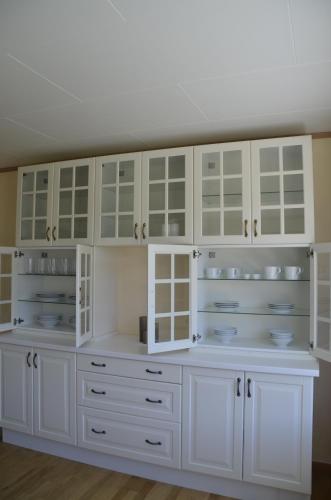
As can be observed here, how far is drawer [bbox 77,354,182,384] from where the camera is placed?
2.49 meters

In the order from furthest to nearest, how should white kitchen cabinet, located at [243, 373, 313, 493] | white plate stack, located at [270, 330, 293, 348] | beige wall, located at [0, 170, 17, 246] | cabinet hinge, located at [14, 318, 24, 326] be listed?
beige wall, located at [0, 170, 17, 246] → cabinet hinge, located at [14, 318, 24, 326] → white plate stack, located at [270, 330, 293, 348] → white kitchen cabinet, located at [243, 373, 313, 493]

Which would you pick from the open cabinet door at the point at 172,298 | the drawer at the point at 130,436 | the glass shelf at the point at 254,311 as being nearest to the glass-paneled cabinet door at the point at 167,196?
the open cabinet door at the point at 172,298

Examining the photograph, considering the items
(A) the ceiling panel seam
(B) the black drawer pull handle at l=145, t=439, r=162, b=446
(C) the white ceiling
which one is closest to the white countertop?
(B) the black drawer pull handle at l=145, t=439, r=162, b=446

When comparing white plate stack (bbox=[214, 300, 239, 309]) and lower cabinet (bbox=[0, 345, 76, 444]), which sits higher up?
white plate stack (bbox=[214, 300, 239, 309])

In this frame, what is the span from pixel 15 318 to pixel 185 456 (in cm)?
183

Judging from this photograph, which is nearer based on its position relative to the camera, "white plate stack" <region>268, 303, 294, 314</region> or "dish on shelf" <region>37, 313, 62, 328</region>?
"white plate stack" <region>268, 303, 294, 314</region>

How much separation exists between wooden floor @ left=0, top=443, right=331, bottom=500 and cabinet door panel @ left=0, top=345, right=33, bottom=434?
0.27m

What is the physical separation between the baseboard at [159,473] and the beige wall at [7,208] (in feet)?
5.99

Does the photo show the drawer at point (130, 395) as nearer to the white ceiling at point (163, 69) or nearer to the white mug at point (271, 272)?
the white mug at point (271, 272)

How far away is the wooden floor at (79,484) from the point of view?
238 cm

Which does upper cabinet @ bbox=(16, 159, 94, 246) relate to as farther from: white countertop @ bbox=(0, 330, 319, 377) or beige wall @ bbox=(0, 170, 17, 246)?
white countertop @ bbox=(0, 330, 319, 377)

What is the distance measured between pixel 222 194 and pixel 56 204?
140 cm

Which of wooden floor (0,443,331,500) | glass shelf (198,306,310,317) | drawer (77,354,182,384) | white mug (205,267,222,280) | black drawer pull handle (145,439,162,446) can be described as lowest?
wooden floor (0,443,331,500)

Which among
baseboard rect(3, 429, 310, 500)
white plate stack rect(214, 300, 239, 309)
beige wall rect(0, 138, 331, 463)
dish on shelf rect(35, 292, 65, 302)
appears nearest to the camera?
baseboard rect(3, 429, 310, 500)
